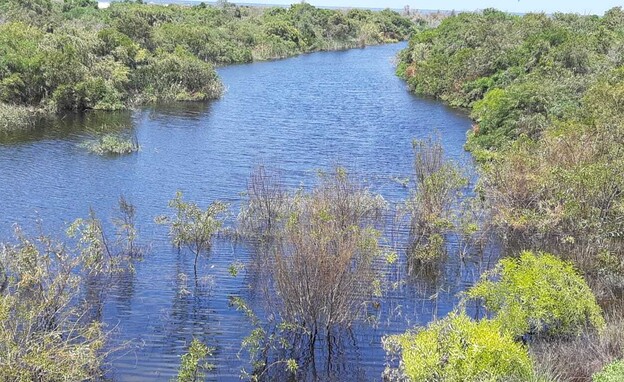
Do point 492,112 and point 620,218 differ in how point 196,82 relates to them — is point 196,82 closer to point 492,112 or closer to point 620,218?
point 492,112

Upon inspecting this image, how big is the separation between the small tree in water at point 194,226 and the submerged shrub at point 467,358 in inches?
544

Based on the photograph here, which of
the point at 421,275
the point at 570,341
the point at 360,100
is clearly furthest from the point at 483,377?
the point at 360,100

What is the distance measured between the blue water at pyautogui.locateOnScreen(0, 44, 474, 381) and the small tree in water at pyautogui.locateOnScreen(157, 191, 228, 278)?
0.62m

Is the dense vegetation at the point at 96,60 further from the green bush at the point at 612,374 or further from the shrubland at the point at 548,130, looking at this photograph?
the green bush at the point at 612,374

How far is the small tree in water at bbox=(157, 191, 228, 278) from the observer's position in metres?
28.0

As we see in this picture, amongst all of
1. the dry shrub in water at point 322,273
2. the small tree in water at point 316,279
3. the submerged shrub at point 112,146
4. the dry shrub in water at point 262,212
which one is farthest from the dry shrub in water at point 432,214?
the submerged shrub at point 112,146

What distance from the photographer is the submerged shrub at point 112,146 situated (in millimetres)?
44594

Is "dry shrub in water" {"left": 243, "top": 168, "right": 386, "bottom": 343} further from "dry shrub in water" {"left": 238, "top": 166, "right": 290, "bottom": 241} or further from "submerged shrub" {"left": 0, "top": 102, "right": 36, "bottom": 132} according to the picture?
"submerged shrub" {"left": 0, "top": 102, "right": 36, "bottom": 132}

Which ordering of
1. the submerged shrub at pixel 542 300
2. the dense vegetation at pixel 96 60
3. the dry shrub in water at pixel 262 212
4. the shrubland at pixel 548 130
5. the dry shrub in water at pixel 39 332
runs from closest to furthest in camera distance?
the dry shrub in water at pixel 39 332 → the submerged shrub at pixel 542 300 → the shrubland at pixel 548 130 → the dry shrub in water at pixel 262 212 → the dense vegetation at pixel 96 60

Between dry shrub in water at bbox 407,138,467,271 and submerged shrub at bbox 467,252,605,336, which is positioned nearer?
submerged shrub at bbox 467,252,605,336

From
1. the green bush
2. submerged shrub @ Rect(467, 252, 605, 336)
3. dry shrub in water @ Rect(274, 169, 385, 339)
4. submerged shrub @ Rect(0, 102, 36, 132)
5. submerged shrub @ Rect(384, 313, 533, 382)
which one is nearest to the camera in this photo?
the green bush

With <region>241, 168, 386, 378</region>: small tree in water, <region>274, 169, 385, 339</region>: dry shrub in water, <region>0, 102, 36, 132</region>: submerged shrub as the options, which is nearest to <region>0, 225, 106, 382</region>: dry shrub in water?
<region>241, 168, 386, 378</region>: small tree in water

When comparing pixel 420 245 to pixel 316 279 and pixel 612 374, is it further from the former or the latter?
pixel 612 374

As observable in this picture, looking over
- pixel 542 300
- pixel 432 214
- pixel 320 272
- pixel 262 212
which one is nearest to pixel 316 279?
pixel 320 272
